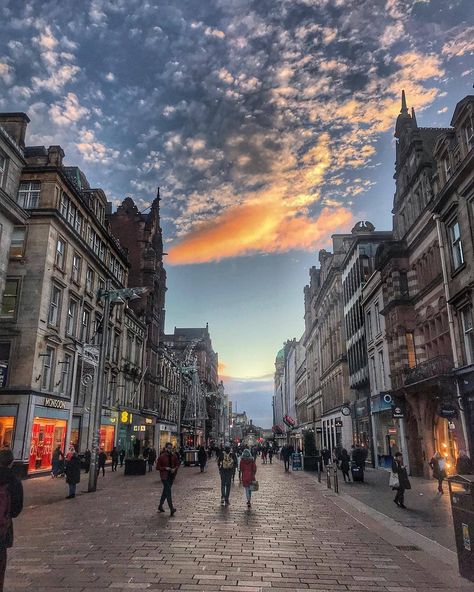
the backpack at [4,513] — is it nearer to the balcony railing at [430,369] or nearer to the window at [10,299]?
the balcony railing at [430,369]

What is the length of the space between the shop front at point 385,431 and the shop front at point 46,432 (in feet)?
68.2

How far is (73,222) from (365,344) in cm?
2587

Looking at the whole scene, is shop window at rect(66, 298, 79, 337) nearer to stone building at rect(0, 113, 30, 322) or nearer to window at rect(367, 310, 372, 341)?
stone building at rect(0, 113, 30, 322)

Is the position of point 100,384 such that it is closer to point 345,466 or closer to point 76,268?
point 345,466

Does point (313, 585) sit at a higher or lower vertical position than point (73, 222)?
lower

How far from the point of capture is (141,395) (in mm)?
51062

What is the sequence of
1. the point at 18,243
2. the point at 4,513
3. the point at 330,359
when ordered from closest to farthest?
the point at 4,513 → the point at 18,243 → the point at 330,359

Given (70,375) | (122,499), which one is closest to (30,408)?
(70,375)

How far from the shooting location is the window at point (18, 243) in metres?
28.5

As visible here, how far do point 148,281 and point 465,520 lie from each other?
5073 cm

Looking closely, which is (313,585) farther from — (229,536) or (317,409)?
(317,409)

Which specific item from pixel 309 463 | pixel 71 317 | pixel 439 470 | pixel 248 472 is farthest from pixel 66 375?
pixel 439 470

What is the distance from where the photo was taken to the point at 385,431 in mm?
35156

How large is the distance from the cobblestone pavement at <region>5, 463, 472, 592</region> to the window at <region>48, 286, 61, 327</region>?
55.3 feet
